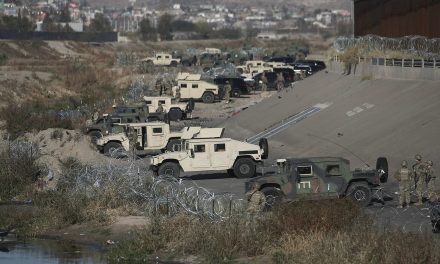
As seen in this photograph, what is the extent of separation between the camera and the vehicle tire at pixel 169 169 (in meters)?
39.1

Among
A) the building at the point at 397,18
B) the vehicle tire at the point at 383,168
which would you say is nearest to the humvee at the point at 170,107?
the building at the point at 397,18

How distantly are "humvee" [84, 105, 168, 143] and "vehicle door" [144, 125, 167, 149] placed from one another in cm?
259

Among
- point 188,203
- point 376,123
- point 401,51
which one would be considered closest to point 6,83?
point 401,51

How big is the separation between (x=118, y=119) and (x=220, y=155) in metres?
13.9

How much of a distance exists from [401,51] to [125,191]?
23515mm

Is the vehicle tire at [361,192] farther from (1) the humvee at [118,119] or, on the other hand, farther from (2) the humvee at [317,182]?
(1) the humvee at [118,119]

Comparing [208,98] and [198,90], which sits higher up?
[198,90]

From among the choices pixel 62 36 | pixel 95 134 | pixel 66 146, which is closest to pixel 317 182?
pixel 66 146

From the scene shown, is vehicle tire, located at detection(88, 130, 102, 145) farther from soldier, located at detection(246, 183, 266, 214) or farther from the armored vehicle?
the armored vehicle

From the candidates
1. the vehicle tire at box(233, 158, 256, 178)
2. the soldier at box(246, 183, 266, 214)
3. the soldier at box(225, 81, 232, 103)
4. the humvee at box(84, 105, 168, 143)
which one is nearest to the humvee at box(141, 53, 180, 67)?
the soldier at box(225, 81, 232, 103)

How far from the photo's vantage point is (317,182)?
32000 millimetres

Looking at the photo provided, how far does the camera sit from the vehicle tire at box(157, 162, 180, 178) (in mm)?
39125

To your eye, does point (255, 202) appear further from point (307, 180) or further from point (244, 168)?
point (244, 168)

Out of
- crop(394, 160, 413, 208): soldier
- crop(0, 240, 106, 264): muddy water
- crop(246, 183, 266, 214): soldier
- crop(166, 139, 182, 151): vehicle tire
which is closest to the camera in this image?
crop(246, 183, 266, 214): soldier
